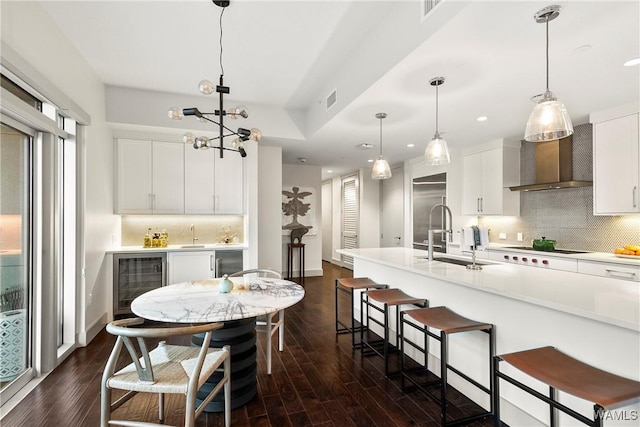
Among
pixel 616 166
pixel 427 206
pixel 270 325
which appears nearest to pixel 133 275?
pixel 270 325

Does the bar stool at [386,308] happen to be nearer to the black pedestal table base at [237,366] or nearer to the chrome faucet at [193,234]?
the black pedestal table base at [237,366]

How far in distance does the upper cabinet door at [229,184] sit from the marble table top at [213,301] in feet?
6.83

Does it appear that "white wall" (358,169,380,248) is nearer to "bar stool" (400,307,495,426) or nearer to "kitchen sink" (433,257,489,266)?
"kitchen sink" (433,257,489,266)

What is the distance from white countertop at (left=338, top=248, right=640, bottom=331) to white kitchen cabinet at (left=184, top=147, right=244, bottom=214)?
2.93 metres

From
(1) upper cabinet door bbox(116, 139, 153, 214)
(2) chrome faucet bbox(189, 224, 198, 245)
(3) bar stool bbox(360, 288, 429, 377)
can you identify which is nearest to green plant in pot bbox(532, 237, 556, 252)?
(3) bar stool bbox(360, 288, 429, 377)

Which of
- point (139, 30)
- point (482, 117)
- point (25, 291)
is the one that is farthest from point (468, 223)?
point (25, 291)

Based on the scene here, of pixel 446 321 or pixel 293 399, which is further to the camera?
pixel 293 399

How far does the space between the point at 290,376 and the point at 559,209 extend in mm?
4116

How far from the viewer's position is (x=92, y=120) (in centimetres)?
352

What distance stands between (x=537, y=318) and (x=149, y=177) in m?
4.58

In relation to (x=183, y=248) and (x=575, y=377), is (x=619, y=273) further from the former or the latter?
(x=183, y=248)

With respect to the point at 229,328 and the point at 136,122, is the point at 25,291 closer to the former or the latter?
the point at 229,328

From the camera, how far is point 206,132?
4445 mm

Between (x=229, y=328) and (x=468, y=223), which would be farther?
(x=468, y=223)
